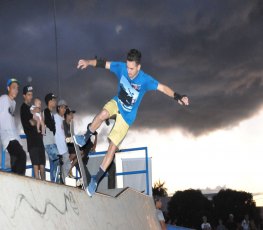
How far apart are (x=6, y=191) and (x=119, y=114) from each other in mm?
3145

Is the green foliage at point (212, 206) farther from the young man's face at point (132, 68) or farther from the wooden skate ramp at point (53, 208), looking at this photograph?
the young man's face at point (132, 68)

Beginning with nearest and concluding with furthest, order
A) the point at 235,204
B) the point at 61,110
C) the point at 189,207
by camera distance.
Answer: the point at 61,110 → the point at 235,204 → the point at 189,207

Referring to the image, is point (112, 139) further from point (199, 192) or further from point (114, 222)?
point (199, 192)

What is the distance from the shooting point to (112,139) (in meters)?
6.59

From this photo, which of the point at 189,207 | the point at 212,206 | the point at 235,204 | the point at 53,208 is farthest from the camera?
the point at 212,206

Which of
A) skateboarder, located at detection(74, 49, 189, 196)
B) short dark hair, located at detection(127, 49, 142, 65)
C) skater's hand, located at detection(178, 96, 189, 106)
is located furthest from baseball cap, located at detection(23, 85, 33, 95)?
skater's hand, located at detection(178, 96, 189, 106)

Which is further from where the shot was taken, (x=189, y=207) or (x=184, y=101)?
(x=189, y=207)

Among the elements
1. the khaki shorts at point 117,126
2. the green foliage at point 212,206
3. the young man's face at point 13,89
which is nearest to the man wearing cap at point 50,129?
the young man's face at point 13,89

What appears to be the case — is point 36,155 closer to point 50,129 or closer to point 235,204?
point 50,129

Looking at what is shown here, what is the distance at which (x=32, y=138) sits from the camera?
741cm

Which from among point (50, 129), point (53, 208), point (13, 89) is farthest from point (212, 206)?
point (53, 208)

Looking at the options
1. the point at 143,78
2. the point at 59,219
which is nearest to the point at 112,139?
the point at 143,78

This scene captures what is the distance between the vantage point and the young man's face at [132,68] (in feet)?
21.5

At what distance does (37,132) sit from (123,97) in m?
1.81
